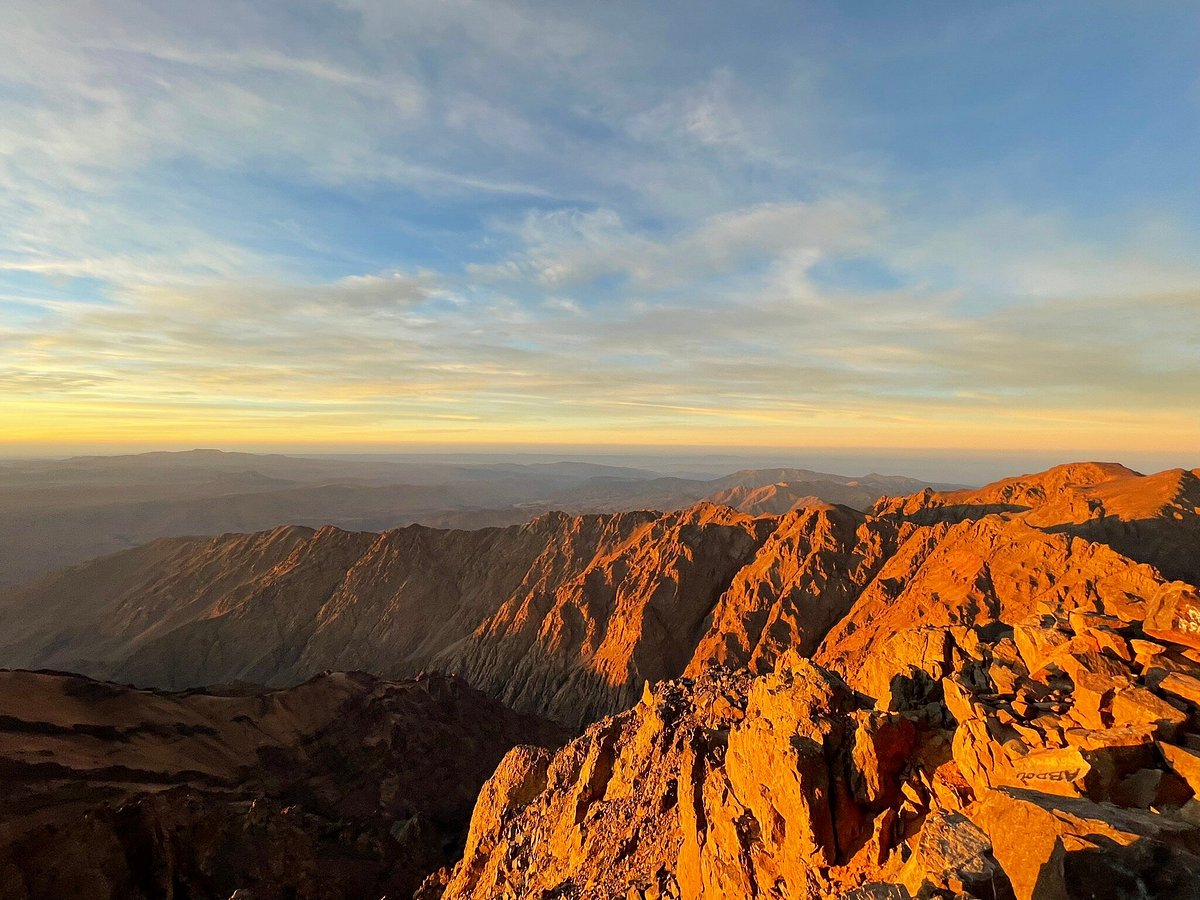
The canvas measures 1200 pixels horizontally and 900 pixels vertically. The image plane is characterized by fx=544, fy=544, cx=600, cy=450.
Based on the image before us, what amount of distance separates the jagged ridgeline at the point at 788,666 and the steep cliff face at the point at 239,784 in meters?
11.0

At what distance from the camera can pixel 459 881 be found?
30031mm

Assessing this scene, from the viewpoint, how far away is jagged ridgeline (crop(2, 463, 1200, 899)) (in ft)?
34.7

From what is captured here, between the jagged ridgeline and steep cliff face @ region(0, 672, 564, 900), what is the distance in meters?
11.0

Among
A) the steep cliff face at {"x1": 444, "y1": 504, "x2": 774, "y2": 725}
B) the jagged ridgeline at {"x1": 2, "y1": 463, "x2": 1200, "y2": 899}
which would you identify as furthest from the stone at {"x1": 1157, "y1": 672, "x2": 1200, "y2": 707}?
the steep cliff face at {"x1": 444, "y1": 504, "x2": 774, "y2": 725}

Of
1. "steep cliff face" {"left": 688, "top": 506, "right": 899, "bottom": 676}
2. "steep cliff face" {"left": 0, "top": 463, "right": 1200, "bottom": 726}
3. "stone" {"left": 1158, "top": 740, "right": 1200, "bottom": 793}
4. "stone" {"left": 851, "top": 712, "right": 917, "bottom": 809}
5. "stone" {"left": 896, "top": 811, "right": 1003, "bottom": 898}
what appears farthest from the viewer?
"steep cliff face" {"left": 688, "top": 506, "right": 899, "bottom": 676}

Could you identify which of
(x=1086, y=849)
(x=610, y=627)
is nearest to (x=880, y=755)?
(x=1086, y=849)

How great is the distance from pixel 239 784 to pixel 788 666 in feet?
159

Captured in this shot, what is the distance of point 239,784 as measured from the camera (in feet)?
150

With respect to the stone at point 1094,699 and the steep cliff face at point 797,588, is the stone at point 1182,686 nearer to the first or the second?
the stone at point 1094,699

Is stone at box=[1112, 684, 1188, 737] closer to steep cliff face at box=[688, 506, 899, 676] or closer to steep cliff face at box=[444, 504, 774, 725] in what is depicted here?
steep cliff face at box=[688, 506, 899, 676]

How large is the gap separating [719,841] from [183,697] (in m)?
58.2

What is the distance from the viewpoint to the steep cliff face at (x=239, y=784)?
30719 millimetres

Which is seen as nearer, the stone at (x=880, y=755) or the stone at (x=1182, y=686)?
the stone at (x=1182, y=686)

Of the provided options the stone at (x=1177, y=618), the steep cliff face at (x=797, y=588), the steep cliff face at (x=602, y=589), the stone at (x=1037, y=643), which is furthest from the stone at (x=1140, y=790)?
the steep cliff face at (x=797, y=588)
